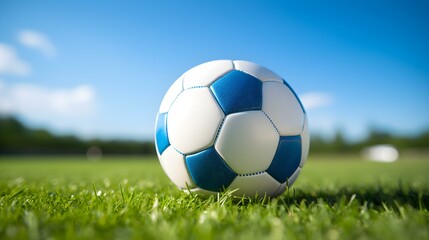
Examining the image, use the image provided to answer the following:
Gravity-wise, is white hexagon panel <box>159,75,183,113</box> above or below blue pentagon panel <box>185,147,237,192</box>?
above

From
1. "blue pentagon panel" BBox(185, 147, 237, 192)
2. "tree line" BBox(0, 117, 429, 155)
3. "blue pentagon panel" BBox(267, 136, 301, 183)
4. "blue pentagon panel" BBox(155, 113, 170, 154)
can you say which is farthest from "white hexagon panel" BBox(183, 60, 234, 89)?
"tree line" BBox(0, 117, 429, 155)

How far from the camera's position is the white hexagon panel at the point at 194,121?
2.29 metres

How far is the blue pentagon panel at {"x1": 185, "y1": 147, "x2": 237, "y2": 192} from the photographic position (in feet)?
7.52

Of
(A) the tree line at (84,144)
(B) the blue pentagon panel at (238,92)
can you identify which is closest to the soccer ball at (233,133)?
(B) the blue pentagon panel at (238,92)

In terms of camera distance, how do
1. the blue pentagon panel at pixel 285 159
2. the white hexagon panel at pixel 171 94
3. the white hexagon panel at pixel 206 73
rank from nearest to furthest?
the blue pentagon panel at pixel 285 159, the white hexagon panel at pixel 206 73, the white hexagon panel at pixel 171 94

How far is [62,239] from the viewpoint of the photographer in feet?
4.32

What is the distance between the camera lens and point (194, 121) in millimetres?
2326

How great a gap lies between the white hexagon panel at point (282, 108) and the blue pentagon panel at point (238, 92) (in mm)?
71

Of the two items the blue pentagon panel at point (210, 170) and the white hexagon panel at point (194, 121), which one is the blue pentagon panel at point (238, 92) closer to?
the white hexagon panel at point (194, 121)

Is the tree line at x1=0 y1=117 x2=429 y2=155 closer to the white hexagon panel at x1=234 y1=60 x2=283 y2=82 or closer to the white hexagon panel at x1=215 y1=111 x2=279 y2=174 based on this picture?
the white hexagon panel at x1=234 y1=60 x2=283 y2=82

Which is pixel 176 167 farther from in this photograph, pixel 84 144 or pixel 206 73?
pixel 84 144

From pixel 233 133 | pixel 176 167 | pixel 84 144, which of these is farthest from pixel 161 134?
pixel 84 144

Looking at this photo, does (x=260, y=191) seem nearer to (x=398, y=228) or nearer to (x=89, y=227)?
(x=398, y=228)

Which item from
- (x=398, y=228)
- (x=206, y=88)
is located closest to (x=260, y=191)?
(x=206, y=88)
